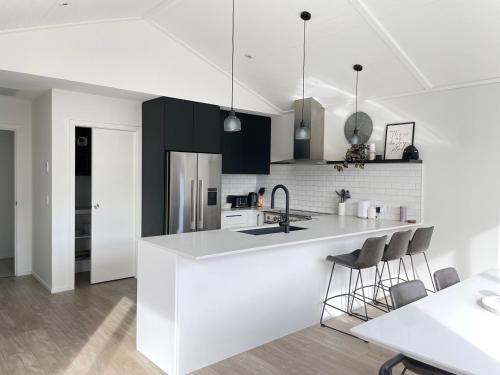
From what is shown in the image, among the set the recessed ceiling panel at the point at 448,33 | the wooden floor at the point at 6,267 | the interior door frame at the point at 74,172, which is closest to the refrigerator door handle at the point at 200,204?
the interior door frame at the point at 74,172

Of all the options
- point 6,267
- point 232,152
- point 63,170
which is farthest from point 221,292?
point 6,267

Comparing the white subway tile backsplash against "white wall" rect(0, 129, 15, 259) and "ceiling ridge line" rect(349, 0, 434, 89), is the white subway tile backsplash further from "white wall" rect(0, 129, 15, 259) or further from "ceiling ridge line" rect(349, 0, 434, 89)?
"white wall" rect(0, 129, 15, 259)

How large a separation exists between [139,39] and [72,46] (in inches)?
31.9

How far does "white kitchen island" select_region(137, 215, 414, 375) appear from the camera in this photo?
2803 millimetres

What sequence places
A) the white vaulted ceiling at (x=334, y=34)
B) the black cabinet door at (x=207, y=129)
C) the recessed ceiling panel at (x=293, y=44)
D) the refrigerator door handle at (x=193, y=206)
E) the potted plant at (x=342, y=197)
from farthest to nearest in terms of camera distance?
the potted plant at (x=342, y=197)
the black cabinet door at (x=207, y=129)
the refrigerator door handle at (x=193, y=206)
the recessed ceiling panel at (x=293, y=44)
the white vaulted ceiling at (x=334, y=34)

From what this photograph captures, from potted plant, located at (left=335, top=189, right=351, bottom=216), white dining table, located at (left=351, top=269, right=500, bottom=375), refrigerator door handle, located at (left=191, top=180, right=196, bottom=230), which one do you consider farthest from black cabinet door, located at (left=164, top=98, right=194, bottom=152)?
white dining table, located at (left=351, top=269, right=500, bottom=375)

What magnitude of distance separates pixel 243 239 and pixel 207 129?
2505 millimetres

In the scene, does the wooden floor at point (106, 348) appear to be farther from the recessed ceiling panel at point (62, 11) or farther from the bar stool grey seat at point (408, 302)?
the recessed ceiling panel at point (62, 11)

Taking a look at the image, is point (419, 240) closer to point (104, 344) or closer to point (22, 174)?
point (104, 344)

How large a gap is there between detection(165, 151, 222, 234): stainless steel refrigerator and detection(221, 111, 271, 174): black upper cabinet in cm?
69

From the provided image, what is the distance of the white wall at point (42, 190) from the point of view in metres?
4.71

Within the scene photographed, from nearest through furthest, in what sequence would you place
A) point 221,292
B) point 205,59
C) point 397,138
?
point 221,292, point 397,138, point 205,59

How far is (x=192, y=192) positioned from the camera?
5141mm

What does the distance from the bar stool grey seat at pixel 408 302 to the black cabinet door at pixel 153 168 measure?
3313 mm
